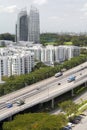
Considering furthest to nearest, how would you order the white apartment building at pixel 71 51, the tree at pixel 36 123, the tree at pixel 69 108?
the white apartment building at pixel 71 51 < the tree at pixel 69 108 < the tree at pixel 36 123

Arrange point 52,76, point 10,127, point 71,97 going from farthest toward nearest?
point 52,76 < point 71,97 < point 10,127

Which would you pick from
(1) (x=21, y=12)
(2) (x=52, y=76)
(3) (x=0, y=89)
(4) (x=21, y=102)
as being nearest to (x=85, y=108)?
(4) (x=21, y=102)

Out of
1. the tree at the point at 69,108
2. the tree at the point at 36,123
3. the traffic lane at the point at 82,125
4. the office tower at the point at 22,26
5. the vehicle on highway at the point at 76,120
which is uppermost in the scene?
the office tower at the point at 22,26

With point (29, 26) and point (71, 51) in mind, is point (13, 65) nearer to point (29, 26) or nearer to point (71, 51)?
point (71, 51)

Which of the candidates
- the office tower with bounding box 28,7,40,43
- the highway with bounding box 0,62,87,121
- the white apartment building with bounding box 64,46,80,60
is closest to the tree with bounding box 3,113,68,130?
the highway with bounding box 0,62,87,121

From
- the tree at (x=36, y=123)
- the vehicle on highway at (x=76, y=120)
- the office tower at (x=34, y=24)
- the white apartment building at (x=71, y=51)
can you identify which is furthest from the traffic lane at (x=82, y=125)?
the office tower at (x=34, y=24)

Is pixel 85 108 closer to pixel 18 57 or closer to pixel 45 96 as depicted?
pixel 45 96

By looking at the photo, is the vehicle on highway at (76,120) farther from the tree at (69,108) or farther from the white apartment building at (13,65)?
the white apartment building at (13,65)
